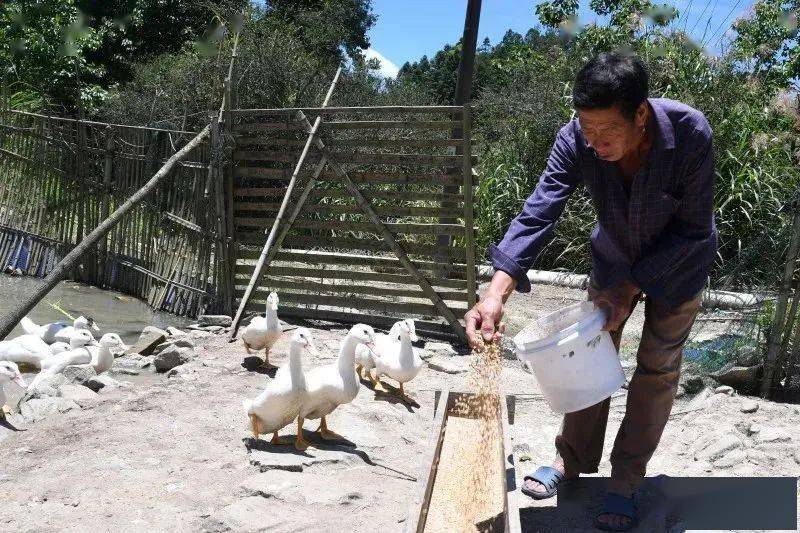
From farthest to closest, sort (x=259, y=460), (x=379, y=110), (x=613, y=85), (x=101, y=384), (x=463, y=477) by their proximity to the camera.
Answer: (x=379, y=110) → (x=101, y=384) → (x=259, y=460) → (x=463, y=477) → (x=613, y=85)

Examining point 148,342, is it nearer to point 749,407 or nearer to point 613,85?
point 749,407

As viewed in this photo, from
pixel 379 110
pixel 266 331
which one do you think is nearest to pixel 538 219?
pixel 266 331

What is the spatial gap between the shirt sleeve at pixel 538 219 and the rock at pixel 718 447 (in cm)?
218

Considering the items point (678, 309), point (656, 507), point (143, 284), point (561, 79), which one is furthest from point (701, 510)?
point (561, 79)

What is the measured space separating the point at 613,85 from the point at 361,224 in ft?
17.4

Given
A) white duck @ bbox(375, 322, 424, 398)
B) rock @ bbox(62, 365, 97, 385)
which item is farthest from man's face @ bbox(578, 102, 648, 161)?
rock @ bbox(62, 365, 97, 385)

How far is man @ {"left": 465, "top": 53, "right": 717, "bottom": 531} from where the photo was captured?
302cm

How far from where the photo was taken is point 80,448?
471cm

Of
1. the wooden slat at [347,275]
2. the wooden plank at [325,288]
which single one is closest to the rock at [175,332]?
the wooden plank at [325,288]

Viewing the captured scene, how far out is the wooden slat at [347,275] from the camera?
26.1 ft

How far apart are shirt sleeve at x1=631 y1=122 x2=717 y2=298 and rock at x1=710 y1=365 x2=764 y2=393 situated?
3.38m

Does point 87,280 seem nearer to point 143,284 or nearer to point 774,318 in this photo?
point 143,284

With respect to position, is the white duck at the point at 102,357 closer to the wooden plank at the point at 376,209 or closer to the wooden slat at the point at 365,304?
the wooden slat at the point at 365,304

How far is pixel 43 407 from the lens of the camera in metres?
5.68
